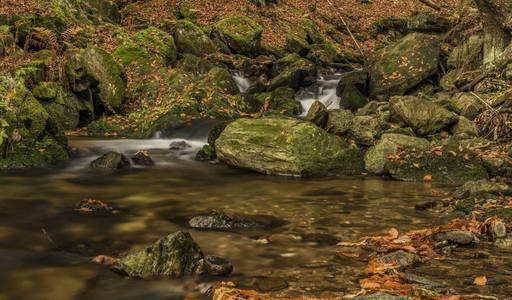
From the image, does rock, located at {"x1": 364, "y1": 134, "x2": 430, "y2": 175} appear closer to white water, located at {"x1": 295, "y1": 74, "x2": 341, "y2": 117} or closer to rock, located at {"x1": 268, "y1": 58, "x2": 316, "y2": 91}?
white water, located at {"x1": 295, "y1": 74, "x2": 341, "y2": 117}

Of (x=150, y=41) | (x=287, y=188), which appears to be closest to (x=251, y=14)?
(x=150, y=41)

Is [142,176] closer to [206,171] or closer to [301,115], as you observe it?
[206,171]

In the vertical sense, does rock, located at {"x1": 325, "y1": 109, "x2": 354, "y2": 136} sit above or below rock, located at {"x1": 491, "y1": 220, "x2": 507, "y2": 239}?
above

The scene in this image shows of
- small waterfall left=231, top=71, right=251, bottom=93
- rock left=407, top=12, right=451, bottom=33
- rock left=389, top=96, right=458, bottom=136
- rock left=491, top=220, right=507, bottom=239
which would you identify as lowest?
rock left=491, top=220, right=507, bottom=239

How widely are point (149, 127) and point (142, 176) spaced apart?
4.95m

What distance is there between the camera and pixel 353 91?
47.1 feet

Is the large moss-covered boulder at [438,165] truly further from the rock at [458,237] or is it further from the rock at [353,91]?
the rock at [353,91]

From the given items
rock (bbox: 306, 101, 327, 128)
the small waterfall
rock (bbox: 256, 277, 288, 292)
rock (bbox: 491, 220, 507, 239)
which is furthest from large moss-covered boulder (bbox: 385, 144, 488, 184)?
the small waterfall

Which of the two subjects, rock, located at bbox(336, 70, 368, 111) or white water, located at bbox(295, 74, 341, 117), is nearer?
rock, located at bbox(336, 70, 368, 111)

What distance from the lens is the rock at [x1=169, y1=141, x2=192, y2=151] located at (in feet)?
35.3

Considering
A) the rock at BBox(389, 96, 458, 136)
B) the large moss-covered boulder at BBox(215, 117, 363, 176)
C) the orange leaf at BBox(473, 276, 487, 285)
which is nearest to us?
the orange leaf at BBox(473, 276, 487, 285)

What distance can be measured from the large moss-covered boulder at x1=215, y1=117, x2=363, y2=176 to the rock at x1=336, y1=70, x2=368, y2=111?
5.81 metres

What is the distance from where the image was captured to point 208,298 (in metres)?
2.86

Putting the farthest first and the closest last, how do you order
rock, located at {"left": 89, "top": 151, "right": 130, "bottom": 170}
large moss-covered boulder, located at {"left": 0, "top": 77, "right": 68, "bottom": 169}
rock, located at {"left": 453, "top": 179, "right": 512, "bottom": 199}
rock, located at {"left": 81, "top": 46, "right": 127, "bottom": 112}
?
1. rock, located at {"left": 81, "top": 46, "right": 127, "bottom": 112}
2. rock, located at {"left": 89, "top": 151, "right": 130, "bottom": 170}
3. large moss-covered boulder, located at {"left": 0, "top": 77, "right": 68, "bottom": 169}
4. rock, located at {"left": 453, "top": 179, "right": 512, "bottom": 199}
